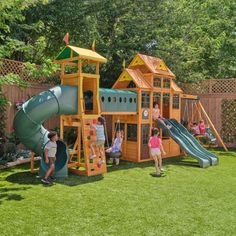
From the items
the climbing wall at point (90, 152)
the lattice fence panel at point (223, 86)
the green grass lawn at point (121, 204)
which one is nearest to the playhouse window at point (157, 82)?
the climbing wall at point (90, 152)

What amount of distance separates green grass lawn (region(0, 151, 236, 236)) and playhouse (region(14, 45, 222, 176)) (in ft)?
3.05

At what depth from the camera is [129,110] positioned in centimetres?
1135

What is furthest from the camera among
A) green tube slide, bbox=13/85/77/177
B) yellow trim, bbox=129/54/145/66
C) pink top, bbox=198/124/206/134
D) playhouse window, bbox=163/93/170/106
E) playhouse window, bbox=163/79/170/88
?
pink top, bbox=198/124/206/134

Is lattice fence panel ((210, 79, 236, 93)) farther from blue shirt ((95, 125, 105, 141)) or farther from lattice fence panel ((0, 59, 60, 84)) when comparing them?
blue shirt ((95, 125, 105, 141))

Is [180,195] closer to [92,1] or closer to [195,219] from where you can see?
[195,219]

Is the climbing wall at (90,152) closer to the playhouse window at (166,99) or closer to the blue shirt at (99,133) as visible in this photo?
the blue shirt at (99,133)

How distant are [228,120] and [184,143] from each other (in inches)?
212

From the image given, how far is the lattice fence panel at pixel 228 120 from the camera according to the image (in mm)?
16141

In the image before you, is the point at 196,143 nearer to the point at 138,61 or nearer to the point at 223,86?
the point at 138,61

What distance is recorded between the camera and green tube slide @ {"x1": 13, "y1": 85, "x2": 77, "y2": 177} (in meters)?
8.62

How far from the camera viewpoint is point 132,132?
12.0m

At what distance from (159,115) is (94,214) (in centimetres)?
677

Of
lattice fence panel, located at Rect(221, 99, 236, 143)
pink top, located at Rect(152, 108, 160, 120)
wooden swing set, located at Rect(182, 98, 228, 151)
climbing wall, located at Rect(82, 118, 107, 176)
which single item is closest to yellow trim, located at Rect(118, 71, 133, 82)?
pink top, located at Rect(152, 108, 160, 120)

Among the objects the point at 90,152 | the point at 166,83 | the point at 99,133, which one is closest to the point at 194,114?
the point at 166,83
